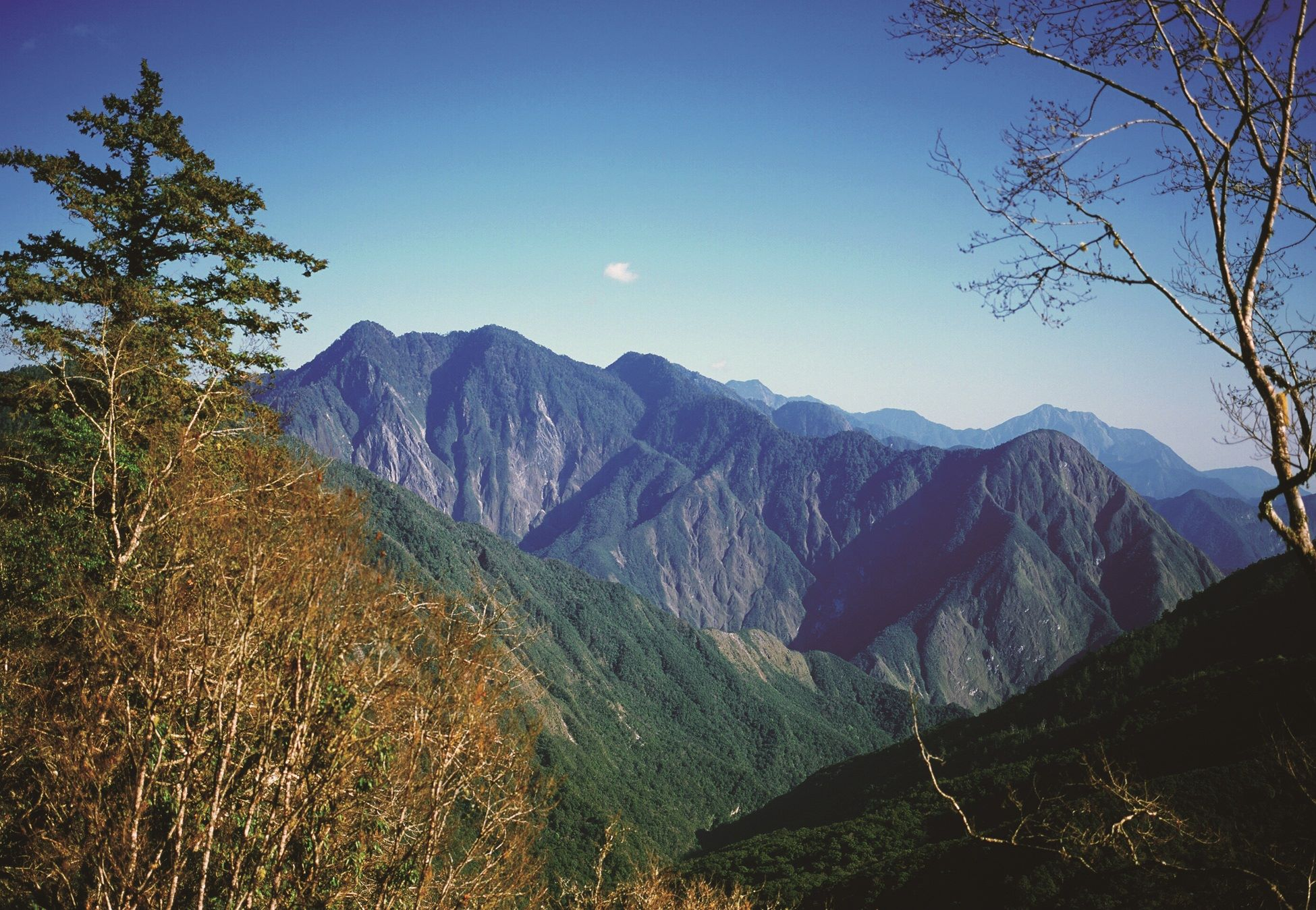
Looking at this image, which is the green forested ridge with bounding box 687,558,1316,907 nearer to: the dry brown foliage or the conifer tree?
the dry brown foliage

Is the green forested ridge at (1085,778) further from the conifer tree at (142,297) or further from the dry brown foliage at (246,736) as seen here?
the conifer tree at (142,297)

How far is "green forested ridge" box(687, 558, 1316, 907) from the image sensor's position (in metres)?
40.0

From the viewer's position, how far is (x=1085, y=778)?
59.2 m

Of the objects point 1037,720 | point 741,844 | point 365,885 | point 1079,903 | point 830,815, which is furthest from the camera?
point 1037,720

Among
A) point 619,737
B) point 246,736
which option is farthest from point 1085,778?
point 619,737

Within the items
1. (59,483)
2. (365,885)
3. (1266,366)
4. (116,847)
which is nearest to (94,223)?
(59,483)

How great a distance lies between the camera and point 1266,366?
5.70 m

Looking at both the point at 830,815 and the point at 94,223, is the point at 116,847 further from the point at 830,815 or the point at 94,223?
the point at 830,815

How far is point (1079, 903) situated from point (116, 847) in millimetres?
50310

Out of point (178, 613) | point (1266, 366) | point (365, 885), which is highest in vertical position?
point (1266, 366)

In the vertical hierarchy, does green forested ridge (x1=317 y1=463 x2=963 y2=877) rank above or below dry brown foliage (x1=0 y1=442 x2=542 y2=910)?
below

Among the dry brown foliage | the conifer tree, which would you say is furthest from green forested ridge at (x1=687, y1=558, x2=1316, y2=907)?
the conifer tree

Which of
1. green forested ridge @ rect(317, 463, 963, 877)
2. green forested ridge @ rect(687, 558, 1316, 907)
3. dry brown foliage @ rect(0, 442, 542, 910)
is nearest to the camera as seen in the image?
dry brown foliage @ rect(0, 442, 542, 910)

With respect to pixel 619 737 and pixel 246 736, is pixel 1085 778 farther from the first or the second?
pixel 619 737
